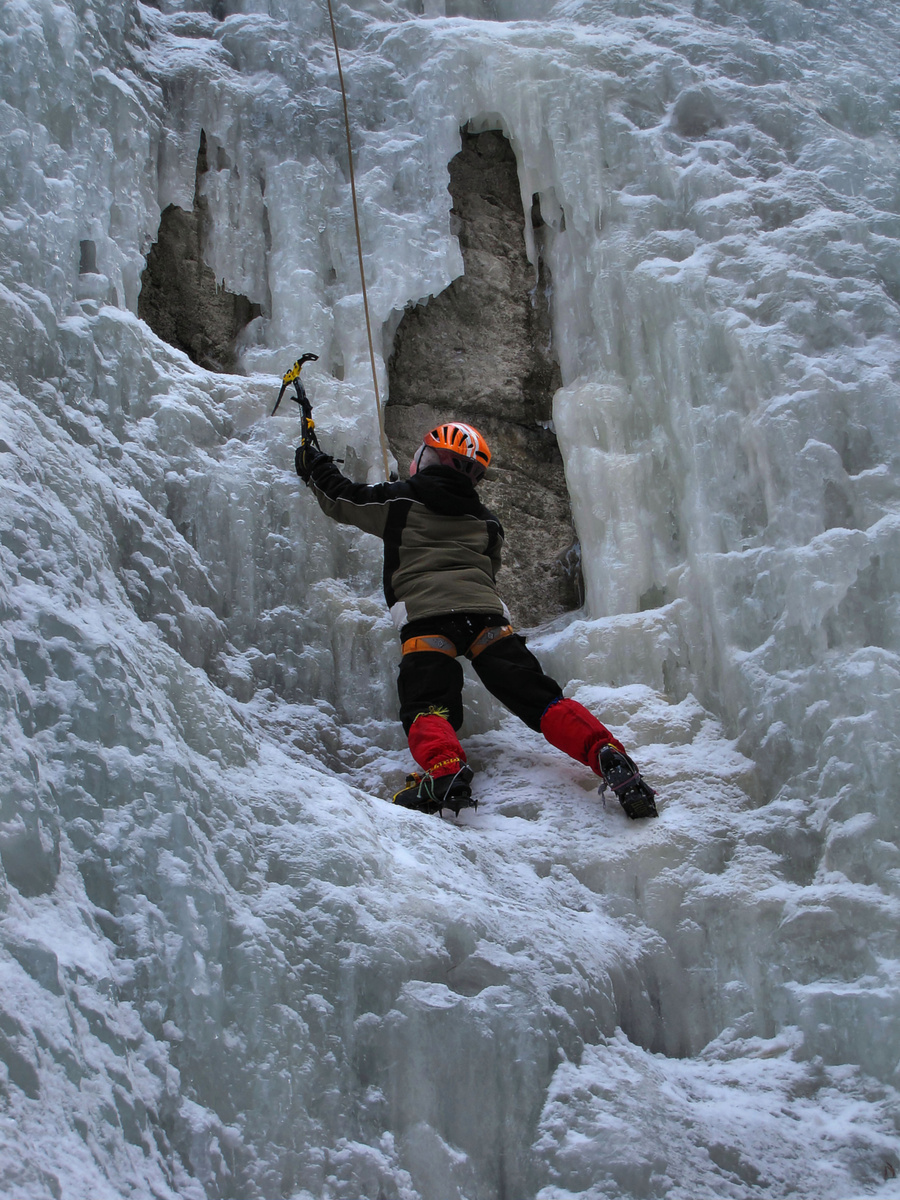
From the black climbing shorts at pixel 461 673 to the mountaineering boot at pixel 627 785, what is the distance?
1.11 feet

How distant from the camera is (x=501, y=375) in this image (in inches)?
205

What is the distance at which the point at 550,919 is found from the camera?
3.04 meters

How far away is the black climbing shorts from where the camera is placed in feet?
12.3

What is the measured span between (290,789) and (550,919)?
0.85m

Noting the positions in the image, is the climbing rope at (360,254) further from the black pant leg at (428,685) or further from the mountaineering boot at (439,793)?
the mountaineering boot at (439,793)

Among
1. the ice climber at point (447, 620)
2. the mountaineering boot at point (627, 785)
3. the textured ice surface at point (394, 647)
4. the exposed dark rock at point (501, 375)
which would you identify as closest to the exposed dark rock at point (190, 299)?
the textured ice surface at point (394, 647)

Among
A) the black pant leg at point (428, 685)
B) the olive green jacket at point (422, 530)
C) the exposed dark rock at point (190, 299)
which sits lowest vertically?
the black pant leg at point (428, 685)

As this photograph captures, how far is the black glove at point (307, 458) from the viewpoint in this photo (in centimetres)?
418

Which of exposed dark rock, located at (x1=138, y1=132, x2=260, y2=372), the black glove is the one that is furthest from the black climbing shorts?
exposed dark rock, located at (x1=138, y1=132, x2=260, y2=372)

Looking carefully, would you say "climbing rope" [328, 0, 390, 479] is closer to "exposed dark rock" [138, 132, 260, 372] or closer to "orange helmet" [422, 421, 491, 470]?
"orange helmet" [422, 421, 491, 470]

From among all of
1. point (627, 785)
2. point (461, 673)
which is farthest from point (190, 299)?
point (627, 785)

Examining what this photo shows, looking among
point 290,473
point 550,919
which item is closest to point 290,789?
point 550,919

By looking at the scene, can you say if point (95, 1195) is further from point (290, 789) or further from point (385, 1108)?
point (290, 789)

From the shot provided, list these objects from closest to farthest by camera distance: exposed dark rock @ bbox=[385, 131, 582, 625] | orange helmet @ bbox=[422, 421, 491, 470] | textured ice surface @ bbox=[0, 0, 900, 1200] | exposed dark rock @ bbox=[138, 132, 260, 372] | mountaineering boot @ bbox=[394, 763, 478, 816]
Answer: textured ice surface @ bbox=[0, 0, 900, 1200] < mountaineering boot @ bbox=[394, 763, 478, 816] < orange helmet @ bbox=[422, 421, 491, 470] < exposed dark rock @ bbox=[138, 132, 260, 372] < exposed dark rock @ bbox=[385, 131, 582, 625]
